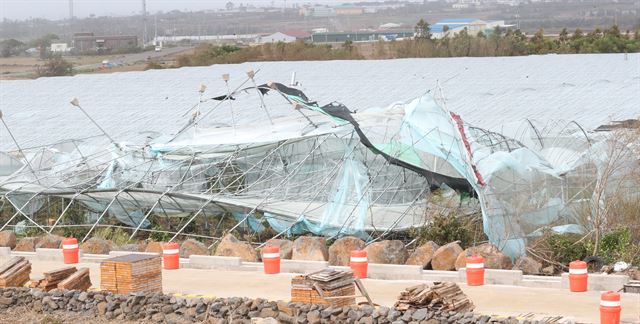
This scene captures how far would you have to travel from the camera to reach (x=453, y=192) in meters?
29.0

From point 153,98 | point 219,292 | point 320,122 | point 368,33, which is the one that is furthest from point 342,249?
point 368,33

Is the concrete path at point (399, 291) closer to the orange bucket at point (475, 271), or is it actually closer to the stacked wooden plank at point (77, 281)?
the orange bucket at point (475, 271)

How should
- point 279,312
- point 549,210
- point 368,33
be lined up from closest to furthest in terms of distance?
point 279,312 → point 549,210 → point 368,33

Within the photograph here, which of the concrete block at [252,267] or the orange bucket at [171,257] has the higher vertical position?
the orange bucket at [171,257]

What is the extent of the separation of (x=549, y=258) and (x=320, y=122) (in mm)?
8953

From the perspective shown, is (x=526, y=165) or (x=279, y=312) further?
(x=526, y=165)

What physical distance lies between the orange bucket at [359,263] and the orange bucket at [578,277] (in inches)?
159

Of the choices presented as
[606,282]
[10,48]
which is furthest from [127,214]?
[10,48]

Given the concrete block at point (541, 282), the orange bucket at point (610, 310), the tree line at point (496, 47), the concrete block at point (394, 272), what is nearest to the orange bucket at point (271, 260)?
the concrete block at point (394, 272)

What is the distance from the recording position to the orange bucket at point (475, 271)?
2223 cm

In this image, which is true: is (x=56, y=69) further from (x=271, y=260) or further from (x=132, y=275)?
(x=132, y=275)

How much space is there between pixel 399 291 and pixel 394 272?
4.36ft

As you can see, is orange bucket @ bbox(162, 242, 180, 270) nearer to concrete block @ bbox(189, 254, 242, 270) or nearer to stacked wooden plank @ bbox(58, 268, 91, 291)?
concrete block @ bbox(189, 254, 242, 270)

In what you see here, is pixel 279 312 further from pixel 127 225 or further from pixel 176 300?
pixel 127 225
